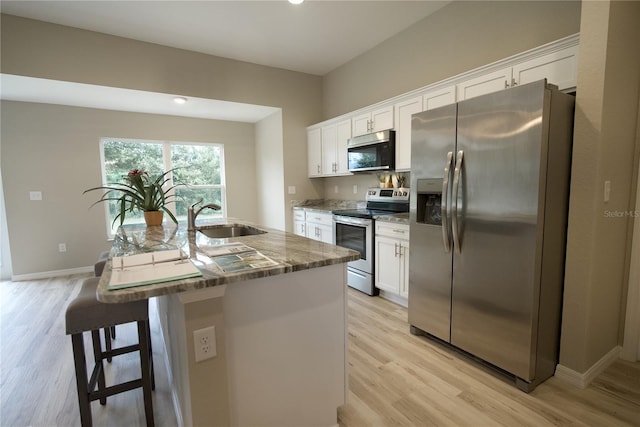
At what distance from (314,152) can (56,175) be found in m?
3.53

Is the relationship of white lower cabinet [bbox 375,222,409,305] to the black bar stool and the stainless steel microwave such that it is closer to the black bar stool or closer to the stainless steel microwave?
the stainless steel microwave

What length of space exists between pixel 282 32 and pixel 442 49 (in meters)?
1.71

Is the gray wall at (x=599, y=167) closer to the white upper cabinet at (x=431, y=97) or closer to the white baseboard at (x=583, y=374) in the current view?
the white baseboard at (x=583, y=374)

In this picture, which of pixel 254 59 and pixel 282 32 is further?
pixel 254 59

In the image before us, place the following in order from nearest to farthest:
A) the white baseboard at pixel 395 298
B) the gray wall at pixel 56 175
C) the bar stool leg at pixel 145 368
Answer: the bar stool leg at pixel 145 368 < the white baseboard at pixel 395 298 < the gray wall at pixel 56 175

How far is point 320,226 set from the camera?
3982 mm

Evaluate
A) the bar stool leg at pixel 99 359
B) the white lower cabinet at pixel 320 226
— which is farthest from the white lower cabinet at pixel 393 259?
the bar stool leg at pixel 99 359

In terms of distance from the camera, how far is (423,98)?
9.47ft

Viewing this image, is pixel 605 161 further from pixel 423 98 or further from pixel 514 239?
pixel 423 98

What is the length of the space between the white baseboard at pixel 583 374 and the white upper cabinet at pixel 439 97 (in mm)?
2107

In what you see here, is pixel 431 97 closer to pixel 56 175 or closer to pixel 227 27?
pixel 227 27

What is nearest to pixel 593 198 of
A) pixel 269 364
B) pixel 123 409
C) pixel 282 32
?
pixel 269 364

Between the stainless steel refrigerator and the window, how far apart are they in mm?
4001

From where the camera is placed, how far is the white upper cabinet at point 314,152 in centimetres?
444
